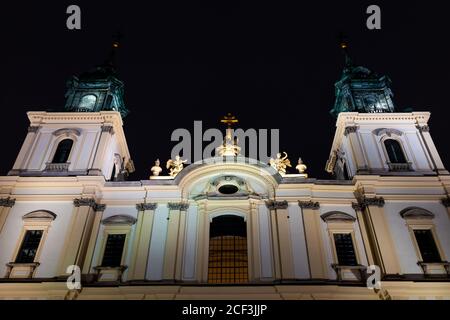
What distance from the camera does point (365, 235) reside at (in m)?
20.7

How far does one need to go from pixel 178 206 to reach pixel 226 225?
8.01 ft

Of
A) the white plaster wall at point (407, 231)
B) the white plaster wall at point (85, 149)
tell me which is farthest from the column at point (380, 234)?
the white plaster wall at point (85, 149)

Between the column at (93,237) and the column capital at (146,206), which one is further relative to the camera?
the column capital at (146,206)

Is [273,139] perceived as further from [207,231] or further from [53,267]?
[53,267]

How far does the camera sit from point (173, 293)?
18438 mm

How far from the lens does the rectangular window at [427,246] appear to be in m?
19.9

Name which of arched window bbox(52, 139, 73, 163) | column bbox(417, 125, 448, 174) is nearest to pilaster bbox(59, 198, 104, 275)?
arched window bbox(52, 139, 73, 163)

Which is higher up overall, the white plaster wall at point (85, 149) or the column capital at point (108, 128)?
the column capital at point (108, 128)

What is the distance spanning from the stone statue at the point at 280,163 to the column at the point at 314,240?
2.59m

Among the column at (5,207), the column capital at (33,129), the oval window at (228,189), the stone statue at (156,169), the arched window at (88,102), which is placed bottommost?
the column at (5,207)

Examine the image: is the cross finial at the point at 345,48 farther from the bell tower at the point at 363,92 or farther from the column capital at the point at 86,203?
the column capital at the point at 86,203
